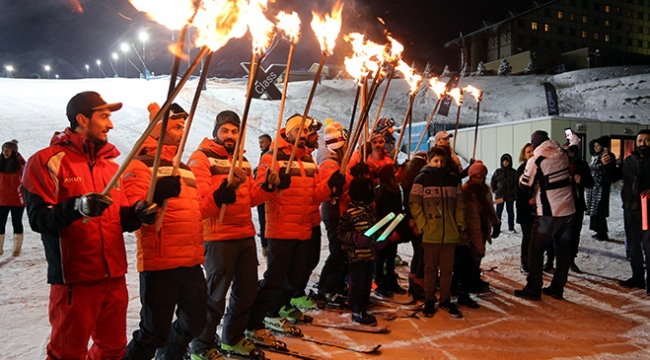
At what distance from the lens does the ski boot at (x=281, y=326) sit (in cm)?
501

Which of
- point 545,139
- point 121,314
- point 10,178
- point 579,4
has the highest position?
point 579,4

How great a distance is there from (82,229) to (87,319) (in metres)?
0.55

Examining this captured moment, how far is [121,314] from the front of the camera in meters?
3.12

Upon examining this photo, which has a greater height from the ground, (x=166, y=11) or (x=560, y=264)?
(x=166, y=11)

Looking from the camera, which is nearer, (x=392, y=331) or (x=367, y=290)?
(x=392, y=331)

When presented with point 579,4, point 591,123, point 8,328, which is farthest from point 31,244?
point 579,4

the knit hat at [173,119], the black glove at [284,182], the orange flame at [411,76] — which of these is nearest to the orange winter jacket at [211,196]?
the black glove at [284,182]

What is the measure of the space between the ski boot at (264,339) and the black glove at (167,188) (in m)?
2.07

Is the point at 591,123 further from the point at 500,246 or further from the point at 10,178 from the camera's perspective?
the point at 10,178

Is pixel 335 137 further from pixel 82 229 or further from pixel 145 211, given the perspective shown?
pixel 82 229

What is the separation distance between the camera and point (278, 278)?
193 inches

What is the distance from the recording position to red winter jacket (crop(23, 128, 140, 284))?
2.83 meters

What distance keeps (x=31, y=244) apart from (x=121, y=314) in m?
7.26

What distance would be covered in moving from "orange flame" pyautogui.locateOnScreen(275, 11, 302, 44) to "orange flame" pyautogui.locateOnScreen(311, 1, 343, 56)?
0.30 meters
